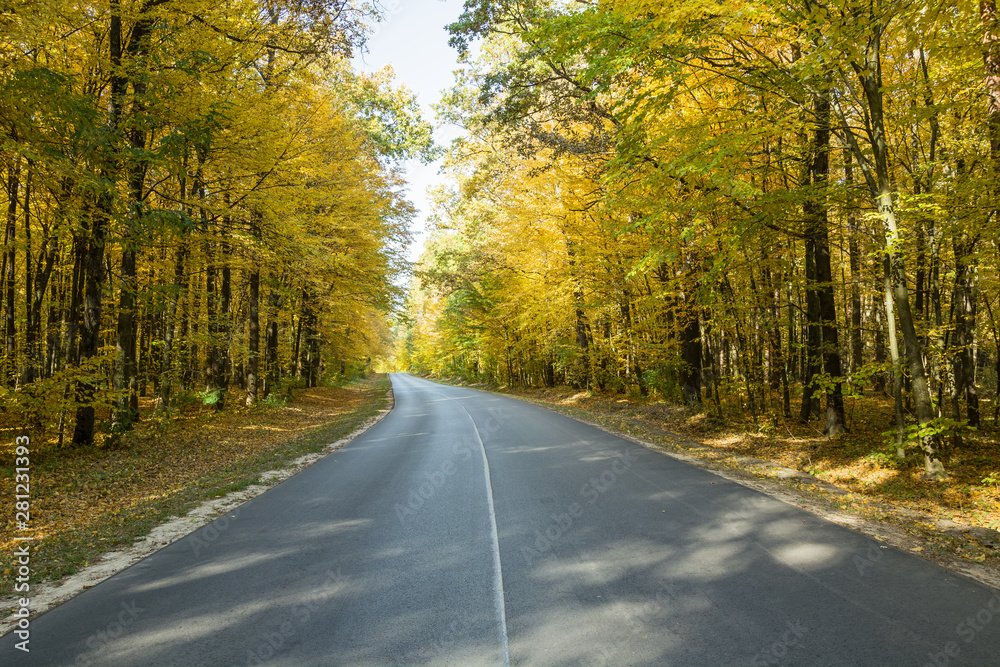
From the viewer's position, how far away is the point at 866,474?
782 centimetres

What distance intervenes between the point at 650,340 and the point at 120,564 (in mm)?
15085

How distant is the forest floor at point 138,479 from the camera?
543 centimetres

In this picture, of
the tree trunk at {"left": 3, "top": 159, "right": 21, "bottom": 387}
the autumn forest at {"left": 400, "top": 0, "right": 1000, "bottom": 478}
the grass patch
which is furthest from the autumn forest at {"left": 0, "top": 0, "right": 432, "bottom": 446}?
the autumn forest at {"left": 400, "top": 0, "right": 1000, "bottom": 478}

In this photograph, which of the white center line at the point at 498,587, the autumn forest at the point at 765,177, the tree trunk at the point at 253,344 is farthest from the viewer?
the tree trunk at the point at 253,344

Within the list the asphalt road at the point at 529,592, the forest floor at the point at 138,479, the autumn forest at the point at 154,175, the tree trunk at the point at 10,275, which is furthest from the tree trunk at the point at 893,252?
the tree trunk at the point at 10,275

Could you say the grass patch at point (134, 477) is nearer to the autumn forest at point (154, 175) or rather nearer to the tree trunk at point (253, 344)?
the autumn forest at point (154, 175)

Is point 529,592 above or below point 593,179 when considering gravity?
below

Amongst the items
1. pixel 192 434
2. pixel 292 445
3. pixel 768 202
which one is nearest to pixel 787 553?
pixel 768 202

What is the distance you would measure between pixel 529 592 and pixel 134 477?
820 cm

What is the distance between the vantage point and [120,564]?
4.82 m

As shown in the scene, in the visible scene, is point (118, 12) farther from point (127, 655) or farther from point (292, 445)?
point (127, 655)

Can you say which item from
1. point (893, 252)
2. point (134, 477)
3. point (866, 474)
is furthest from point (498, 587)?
point (134, 477)

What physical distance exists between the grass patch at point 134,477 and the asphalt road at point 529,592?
3.43 feet

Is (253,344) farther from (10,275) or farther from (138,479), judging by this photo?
(138,479)
